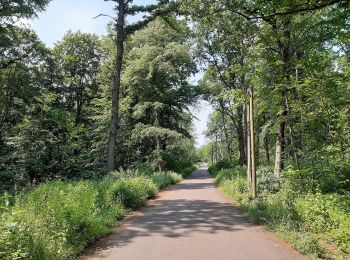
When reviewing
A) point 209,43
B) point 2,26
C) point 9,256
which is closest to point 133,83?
point 209,43

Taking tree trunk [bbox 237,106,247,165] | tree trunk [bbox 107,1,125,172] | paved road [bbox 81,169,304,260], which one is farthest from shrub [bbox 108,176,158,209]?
tree trunk [bbox 237,106,247,165]

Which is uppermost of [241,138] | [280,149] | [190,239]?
[241,138]

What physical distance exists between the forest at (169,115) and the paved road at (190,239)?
0.46 m

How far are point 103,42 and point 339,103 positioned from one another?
31568 millimetres

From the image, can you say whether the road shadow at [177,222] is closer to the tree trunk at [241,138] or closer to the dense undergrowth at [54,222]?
the dense undergrowth at [54,222]

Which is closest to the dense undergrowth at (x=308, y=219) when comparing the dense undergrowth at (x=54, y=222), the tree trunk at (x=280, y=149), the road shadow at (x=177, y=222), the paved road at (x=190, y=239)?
the paved road at (x=190, y=239)

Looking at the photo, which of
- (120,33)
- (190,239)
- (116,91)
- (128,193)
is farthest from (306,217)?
(120,33)

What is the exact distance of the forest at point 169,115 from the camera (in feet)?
25.8

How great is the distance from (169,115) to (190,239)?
1005 inches

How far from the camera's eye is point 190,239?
8.69 m

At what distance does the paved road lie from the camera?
7.38m

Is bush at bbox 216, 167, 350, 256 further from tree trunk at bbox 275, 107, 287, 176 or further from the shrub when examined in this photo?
the shrub

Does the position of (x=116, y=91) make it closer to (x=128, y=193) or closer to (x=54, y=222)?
(x=128, y=193)

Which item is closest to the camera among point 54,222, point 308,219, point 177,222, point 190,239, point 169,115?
point 54,222
